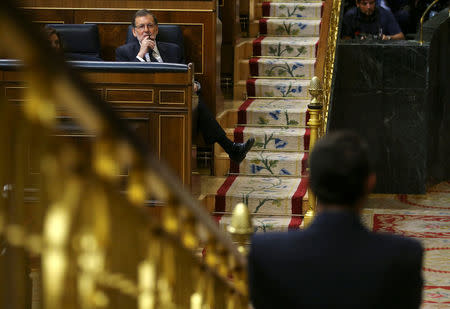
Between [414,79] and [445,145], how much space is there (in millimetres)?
1276

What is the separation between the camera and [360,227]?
5.50 ft

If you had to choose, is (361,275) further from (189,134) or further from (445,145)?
(445,145)

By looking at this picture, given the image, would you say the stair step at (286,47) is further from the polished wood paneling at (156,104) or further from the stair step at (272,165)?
the polished wood paneling at (156,104)

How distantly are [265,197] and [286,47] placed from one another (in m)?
2.29

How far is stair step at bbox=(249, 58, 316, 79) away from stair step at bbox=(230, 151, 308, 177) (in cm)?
120

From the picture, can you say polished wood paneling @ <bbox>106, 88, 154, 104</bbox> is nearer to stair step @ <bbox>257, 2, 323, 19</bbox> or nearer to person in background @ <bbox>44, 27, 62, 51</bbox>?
person in background @ <bbox>44, 27, 62, 51</bbox>

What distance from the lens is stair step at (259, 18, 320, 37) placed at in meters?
8.61

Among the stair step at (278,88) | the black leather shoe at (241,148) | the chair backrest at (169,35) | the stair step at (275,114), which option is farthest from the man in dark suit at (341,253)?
the stair step at (278,88)

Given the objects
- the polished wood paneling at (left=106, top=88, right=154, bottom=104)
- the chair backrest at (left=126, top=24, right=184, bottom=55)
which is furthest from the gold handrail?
the polished wood paneling at (left=106, top=88, right=154, bottom=104)

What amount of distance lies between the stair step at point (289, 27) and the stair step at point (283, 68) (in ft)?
1.98

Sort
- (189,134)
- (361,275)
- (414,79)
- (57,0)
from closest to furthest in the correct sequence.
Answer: (361,275)
(189,134)
(57,0)
(414,79)

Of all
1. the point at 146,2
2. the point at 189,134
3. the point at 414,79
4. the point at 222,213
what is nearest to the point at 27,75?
the point at 189,134

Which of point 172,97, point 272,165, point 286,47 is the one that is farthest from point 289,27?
point 172,97

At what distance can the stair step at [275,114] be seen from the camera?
7398 millimetres
